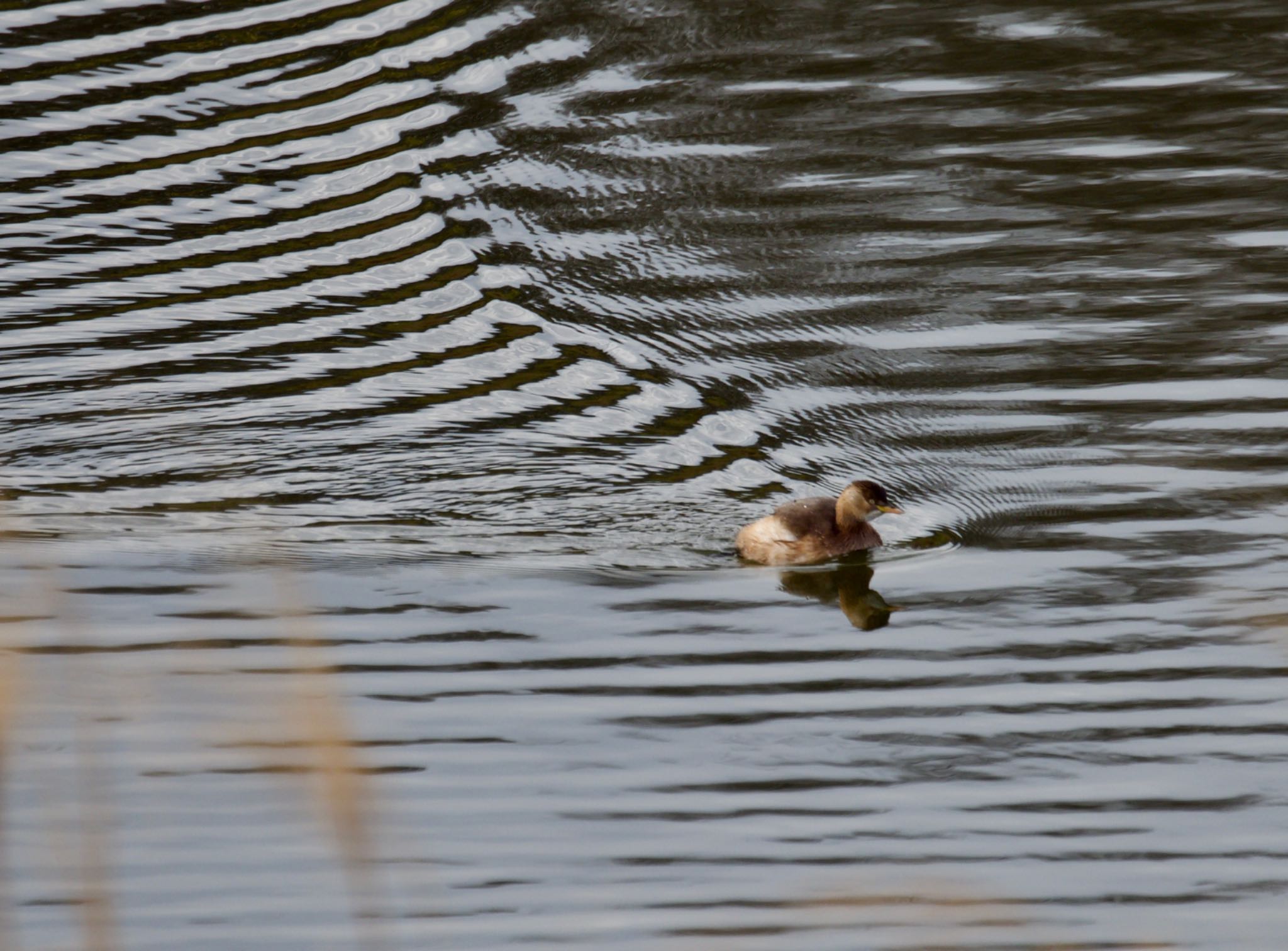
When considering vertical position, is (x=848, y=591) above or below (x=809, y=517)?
below

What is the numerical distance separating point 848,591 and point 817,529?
0.26 m

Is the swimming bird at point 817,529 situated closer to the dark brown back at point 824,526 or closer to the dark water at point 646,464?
the dark brown back at point 824,526

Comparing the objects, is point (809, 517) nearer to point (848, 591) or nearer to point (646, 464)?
point (848, 591)

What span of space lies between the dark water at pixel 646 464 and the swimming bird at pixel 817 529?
0.11m

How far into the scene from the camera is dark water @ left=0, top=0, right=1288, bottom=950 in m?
5.14

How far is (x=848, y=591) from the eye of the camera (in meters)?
7.43

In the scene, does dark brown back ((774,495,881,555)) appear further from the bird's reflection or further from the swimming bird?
the bird's reflection

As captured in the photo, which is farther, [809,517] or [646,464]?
[646,464]

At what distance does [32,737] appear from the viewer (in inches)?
231

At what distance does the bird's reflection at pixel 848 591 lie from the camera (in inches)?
277

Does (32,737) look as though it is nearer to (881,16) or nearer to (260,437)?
(260,437)

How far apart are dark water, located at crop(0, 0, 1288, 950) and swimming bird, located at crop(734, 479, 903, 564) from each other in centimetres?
11

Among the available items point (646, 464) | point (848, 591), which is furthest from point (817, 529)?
point (646, 464)

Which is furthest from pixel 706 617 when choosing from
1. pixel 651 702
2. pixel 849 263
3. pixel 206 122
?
pixel 206 122
